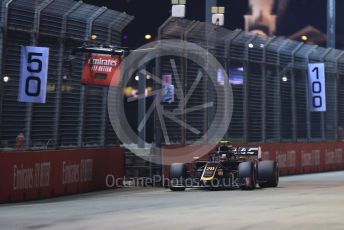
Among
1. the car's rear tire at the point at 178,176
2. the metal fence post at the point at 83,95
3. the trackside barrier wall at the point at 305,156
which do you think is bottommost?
the car's rear tire at the point at 178,176

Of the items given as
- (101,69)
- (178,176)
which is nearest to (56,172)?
(178,176)

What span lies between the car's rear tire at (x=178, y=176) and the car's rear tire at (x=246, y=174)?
1.60 meters

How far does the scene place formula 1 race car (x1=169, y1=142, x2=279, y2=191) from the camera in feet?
53.5

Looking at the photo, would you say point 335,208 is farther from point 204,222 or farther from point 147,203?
point 147,203

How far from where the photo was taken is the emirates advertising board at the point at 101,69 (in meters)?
17.6

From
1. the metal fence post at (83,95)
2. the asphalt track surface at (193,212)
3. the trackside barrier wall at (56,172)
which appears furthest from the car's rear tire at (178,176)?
the metal fence post at (83,95)

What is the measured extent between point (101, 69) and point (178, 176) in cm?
369

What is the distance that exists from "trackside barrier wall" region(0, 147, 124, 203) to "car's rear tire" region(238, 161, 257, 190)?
4168mm

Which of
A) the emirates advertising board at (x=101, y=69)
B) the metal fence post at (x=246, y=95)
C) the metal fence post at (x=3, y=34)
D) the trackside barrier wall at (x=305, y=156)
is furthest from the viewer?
the trackside barrier wall at (x=305, y=156)

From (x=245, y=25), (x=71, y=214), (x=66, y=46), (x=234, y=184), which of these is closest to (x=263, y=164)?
(x=234, y=184)

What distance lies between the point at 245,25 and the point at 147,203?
49306mm

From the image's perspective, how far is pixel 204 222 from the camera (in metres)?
9.55

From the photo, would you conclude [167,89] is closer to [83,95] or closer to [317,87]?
[83,95]

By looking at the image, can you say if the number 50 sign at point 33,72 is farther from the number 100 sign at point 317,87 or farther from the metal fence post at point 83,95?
the number 100 sign at point 317,87
